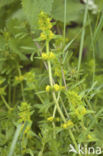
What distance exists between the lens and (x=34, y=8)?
3.12 ft

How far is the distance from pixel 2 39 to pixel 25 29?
0.37 ft

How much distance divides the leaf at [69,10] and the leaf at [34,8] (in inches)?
6.8

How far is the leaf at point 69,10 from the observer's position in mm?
1156

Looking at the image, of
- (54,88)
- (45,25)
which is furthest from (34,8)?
(54,88)

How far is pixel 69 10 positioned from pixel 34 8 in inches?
16.5

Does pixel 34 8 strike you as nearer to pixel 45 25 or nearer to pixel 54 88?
pixel 45 25

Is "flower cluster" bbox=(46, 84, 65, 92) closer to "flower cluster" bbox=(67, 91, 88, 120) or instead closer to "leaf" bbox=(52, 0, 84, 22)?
"flower cluster" bbox=(67, 91, 88, 120)

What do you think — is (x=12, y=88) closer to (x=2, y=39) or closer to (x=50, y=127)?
(x=2, y=39)

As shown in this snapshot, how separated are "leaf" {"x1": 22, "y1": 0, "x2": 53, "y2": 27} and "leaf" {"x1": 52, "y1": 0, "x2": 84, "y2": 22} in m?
0.17

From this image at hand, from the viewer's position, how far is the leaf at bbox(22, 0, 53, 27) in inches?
36.2

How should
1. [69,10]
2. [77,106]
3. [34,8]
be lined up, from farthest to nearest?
[69,10] < [34,8] < [77,106]

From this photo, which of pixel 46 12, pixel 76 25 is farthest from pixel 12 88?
pixel 76 25

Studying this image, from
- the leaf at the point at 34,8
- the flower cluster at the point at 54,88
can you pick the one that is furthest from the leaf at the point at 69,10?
the flower cluster at the point at 54,88

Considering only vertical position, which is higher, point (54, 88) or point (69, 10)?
point (69, 10)
